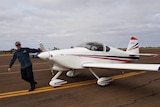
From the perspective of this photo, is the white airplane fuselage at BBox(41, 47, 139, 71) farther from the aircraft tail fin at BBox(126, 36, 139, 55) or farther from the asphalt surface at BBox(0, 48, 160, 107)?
the aircraft tail fin at BBox(126, 36, 139, 55)

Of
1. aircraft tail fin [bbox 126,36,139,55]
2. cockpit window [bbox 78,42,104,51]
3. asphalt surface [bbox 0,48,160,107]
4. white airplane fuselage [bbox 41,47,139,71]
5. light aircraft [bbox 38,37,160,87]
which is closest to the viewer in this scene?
asphalt surface [bbox 0,48,160,107]

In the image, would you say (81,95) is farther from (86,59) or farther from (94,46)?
(94,46)

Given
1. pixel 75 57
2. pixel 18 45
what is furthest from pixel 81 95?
pixel 18 45

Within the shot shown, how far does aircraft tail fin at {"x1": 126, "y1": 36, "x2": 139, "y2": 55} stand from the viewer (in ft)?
42.1

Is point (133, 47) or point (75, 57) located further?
point (133, 47)

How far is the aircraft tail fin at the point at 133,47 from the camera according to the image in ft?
42.1

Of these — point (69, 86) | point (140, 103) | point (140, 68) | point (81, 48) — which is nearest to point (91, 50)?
point (81, 48)

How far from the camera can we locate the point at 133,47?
42.7ft

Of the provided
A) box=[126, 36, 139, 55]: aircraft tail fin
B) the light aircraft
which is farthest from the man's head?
box=[126, 36, 139, 55]: aircraft tail fin

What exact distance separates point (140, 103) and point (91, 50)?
13.2ft

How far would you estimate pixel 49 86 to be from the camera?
8.17m

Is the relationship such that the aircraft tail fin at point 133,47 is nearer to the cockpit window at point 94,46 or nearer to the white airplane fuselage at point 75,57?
Result: the white airplane fuselage at point 75,57

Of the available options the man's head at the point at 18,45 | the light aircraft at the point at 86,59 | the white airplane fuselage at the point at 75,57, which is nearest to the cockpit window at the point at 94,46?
the light aircraft at the point at 86,59

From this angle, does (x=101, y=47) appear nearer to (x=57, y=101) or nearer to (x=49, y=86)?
(x=49, y=86)
